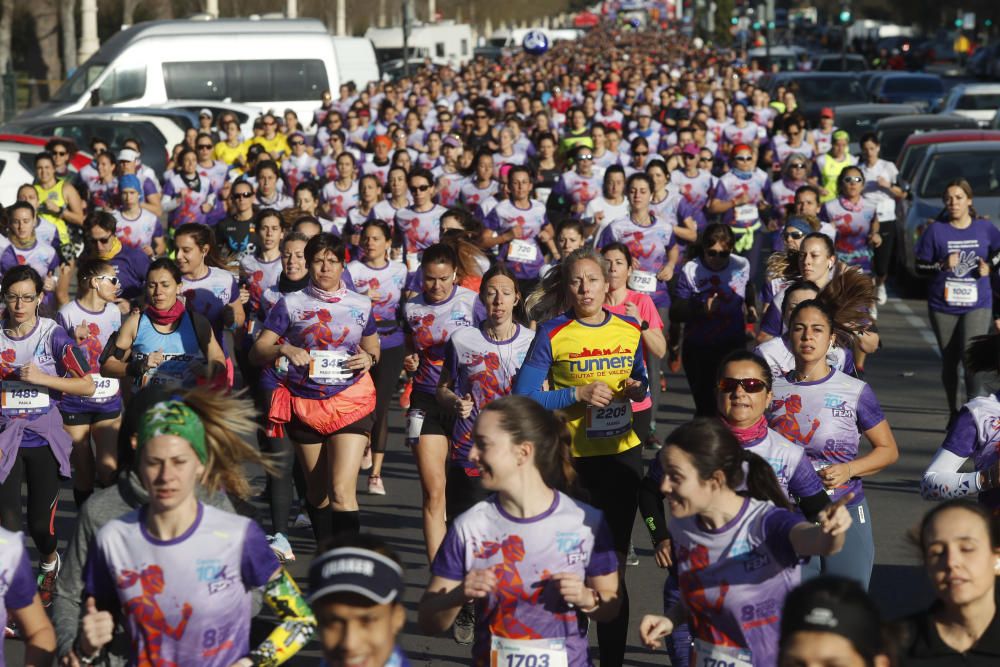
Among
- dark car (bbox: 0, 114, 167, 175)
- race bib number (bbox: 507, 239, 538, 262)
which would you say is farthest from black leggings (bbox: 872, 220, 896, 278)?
dark car (bbox: 0, 114, 167, 175)

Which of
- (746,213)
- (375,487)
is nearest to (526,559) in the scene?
Result: (375,487)

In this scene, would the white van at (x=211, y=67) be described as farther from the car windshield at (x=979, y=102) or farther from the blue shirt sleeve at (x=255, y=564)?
the blue shirt sleeve at (x=255, y=564)

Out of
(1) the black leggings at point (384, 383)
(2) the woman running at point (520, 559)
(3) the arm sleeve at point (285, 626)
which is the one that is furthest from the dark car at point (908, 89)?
(3) the arm sleeve at point (285, 626)

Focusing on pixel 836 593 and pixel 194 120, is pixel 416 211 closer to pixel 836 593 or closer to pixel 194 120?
pixel 836 593

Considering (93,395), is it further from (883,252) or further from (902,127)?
(902,127)

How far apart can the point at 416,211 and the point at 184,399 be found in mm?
8045

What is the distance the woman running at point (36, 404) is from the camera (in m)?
8.15

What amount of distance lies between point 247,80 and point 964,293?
22635mm

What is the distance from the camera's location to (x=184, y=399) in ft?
16.9

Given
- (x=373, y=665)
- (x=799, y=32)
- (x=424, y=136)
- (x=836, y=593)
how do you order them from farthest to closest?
1. (x=799, y=32)
2. (x=424, y=136)
3. (x=373, y=665)
4. (x=836, y=593)

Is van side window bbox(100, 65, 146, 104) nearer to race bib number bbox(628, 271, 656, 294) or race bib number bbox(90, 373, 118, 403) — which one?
race bib number bbox(628, 271, 656, 294)

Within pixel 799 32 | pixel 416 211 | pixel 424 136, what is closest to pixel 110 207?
pixel 416 211

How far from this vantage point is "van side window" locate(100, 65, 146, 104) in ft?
101

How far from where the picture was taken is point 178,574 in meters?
4.76
